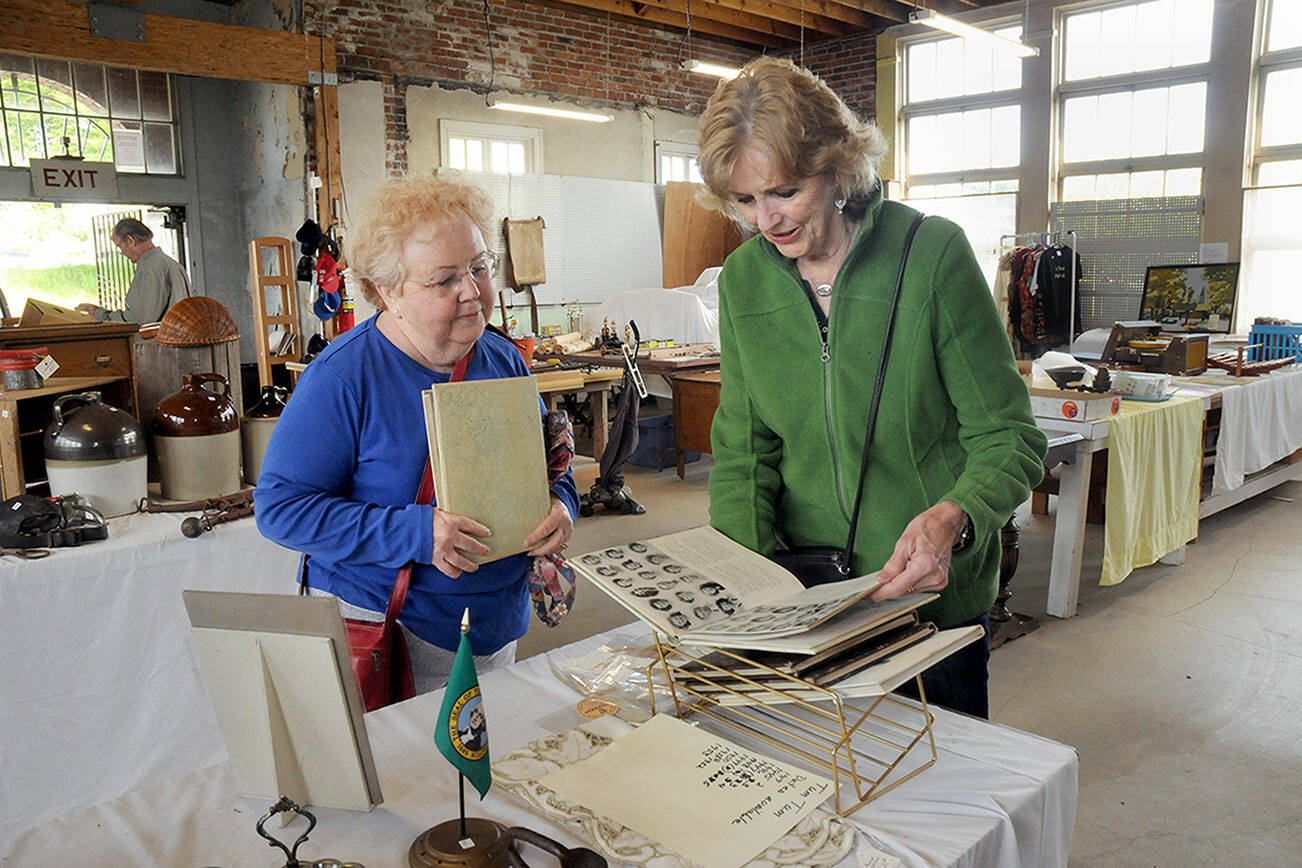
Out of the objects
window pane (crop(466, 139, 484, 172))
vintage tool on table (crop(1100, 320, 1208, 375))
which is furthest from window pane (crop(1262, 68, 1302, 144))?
window pane (crop(466, 139, 484, 172))

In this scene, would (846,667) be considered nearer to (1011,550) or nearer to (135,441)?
(135,441)

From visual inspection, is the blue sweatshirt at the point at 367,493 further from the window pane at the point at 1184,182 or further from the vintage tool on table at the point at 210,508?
the window pane at the point at 1184,182

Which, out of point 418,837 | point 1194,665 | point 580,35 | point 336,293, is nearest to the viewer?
point 418,837

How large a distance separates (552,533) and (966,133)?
999cm

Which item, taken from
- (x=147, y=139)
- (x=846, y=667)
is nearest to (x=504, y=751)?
(x=846, y=667)

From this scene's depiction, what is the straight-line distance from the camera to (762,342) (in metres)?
1.47

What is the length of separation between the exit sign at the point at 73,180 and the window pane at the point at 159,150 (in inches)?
14.4

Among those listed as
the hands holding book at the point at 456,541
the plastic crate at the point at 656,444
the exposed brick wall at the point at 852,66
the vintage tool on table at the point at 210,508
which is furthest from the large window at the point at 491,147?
the hands holding book at the point at 456,541

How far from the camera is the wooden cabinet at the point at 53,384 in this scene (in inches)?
102

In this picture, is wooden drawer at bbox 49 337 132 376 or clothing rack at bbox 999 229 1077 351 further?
clothing rack at bbox 999 229 1077 351

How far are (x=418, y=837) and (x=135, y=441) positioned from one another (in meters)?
2.02

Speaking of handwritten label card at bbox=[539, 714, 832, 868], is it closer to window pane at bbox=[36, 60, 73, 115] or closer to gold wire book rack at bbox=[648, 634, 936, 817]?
gold wire book rack at bbox=[648, 634, 936, 817]

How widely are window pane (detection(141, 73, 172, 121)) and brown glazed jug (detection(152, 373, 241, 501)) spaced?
7.16 m

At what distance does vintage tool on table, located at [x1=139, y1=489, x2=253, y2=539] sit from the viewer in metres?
2.53
